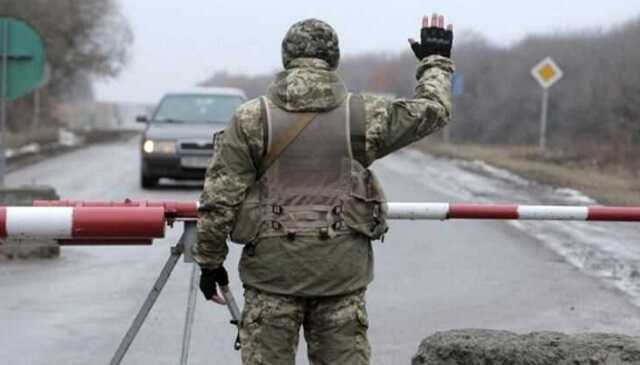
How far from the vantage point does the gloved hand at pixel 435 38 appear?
4.35 metres

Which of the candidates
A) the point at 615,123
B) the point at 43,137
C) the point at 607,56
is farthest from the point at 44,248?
the point at 607,56

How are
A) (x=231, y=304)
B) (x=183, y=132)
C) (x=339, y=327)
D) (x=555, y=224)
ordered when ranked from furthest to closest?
(x=183, y=132) < (x=555, y=224) < (x=231, y=304) < (x=339, y=327)

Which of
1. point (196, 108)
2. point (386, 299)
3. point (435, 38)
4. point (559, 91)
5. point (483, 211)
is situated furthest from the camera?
point (559, 91)

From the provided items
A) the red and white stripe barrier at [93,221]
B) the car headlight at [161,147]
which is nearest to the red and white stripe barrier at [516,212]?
the red and white stripe barrier at [93,221]

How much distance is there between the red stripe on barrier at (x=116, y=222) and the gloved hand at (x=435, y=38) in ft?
4.31

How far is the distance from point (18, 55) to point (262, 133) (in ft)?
33.8

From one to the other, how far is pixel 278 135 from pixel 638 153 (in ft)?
79.8

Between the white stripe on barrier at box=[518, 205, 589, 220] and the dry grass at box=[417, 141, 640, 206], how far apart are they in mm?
10570

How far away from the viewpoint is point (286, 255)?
4.08 meters

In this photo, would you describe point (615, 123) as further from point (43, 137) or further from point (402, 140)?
point (402, 140)

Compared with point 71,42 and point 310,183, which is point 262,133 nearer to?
point 310,183

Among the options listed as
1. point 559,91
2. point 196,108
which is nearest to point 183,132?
point 196,108

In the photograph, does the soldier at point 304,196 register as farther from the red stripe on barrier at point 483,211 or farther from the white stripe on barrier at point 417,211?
the red stripe on barrier at point 483,211

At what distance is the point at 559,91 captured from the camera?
47.1 m
